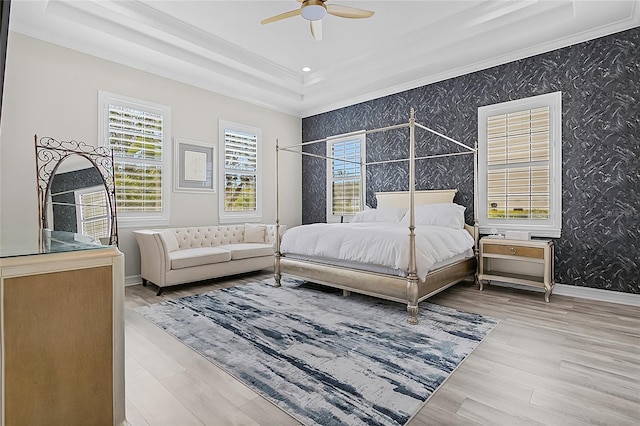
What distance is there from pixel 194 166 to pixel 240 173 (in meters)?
0.91

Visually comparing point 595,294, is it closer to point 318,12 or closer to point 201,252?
point 318,12

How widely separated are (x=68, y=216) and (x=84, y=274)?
11.0ft

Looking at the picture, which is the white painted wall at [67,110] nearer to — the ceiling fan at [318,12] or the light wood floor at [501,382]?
the light wood floor at [501,382]

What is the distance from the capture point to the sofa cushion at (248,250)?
4887mm

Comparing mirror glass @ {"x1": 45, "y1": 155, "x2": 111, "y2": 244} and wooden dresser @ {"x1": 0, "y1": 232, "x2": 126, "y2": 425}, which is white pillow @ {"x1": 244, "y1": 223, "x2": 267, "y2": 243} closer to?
mirror glass @ {"x1": 45, "y1": 155, "x2": 111, "y2": 244}

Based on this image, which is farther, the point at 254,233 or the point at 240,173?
the point at 240,173

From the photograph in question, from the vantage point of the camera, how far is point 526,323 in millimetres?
3088

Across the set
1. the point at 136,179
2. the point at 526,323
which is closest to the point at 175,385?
the point at 526,323

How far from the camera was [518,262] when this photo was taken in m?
4.32

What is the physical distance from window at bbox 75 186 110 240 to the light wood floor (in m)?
1.64

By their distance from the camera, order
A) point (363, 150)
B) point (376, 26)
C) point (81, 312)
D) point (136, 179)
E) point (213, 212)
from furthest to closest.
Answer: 1. point (363, 150)
2. point (213, 212)
3. point (136, 179)
4. point (376, 26)
5. point (81, 312)

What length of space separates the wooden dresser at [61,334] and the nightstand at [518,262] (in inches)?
160

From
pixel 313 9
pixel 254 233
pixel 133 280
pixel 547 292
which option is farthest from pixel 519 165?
pixel 133 280

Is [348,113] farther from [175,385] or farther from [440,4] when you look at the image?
[175,385]
